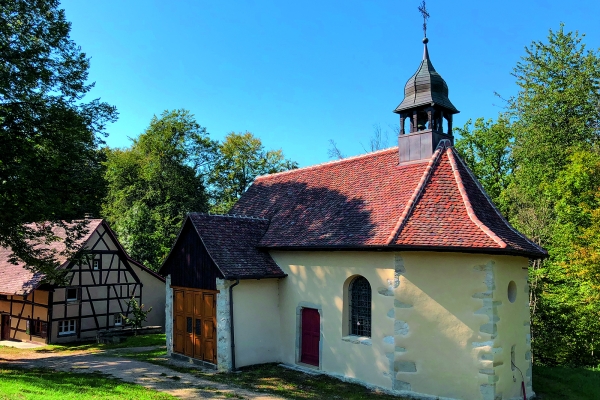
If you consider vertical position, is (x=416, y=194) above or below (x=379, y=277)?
above

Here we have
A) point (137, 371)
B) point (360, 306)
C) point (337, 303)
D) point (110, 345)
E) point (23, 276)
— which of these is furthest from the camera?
point (23, 276)

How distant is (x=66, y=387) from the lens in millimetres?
11570

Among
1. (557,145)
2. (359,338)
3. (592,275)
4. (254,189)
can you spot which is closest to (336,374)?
(359,338)

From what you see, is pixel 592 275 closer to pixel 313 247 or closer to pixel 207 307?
pixel 313 247

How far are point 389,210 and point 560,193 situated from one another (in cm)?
1334

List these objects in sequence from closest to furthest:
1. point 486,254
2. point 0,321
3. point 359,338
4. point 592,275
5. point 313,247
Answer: point 486,254 < point 359,338 < point 313,247 < point 592,275 < point 0,321

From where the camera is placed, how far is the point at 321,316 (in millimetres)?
14977

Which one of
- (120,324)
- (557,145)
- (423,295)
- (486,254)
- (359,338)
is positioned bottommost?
(120,324)

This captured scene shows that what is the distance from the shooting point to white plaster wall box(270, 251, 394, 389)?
13203mm

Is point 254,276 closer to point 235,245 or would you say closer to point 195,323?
point 235,245

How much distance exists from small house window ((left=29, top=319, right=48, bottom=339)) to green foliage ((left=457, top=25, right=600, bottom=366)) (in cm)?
2262

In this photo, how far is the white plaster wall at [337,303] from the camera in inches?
520

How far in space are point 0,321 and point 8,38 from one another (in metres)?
16.8

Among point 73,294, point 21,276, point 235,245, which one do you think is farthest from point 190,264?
point 21,276
